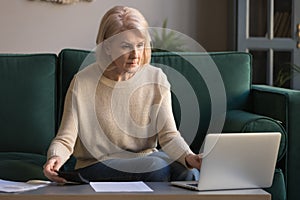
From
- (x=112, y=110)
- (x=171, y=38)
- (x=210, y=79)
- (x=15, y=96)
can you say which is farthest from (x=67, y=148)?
(x=171, y=38)

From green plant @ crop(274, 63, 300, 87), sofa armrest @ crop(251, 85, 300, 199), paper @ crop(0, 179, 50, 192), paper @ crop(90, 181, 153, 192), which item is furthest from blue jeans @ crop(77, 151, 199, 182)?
green plant @ crop(274, 63, 300, 87)

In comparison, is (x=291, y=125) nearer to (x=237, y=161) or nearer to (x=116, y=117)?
(x=116, y=117)

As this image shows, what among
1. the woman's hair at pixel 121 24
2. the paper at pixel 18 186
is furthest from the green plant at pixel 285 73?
the paper at pixel 18 186

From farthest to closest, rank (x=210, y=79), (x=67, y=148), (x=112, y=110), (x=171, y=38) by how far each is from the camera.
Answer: (x=171, y=38) → (x=210, y=79) → (x=112, y=110) → (x=67, y=148)

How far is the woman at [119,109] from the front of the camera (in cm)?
204

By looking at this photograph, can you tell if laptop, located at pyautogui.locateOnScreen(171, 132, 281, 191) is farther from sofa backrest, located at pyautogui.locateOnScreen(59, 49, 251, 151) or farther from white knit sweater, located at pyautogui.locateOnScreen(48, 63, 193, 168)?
sofa backrest, located at pyautogui.locateOnScreen(59, 49, 251, 151)

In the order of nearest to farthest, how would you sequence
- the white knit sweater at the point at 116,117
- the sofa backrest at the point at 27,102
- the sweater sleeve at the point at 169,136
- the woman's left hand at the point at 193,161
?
the woman's left hand at the point at 193,161 → the sweater sleeve at the point at 169,136 → the white knit sweater at the point at 116,117 → the sofa backrest at the point at 27,102

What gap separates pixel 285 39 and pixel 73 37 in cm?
140

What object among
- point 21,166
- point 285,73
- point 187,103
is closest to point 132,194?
point 21,166

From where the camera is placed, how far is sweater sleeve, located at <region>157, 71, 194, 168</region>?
2.02 metres

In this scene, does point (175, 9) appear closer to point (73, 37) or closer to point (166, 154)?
point (73, 37)

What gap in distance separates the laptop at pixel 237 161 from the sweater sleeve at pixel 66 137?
1.45 feet

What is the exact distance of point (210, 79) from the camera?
290cm

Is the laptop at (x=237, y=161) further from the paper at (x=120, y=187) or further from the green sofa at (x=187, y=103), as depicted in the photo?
the green sofa at (x=187, y=103)
